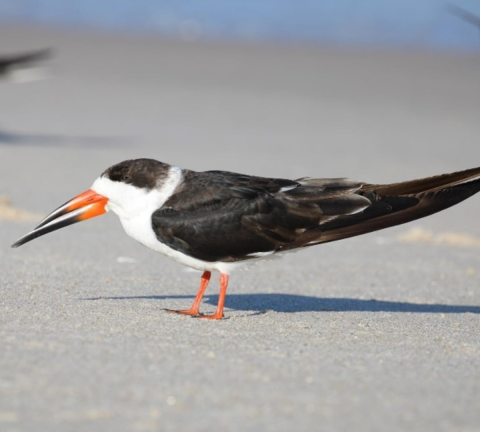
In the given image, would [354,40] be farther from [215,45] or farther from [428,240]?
[428,240]

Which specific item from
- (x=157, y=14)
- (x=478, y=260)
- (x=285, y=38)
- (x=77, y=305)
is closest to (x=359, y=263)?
(x=478, y=260)

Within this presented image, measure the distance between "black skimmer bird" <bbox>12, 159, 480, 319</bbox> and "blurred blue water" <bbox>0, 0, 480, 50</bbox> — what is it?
1756 cm

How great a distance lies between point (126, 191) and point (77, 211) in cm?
34

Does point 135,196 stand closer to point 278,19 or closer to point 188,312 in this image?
point 188,312

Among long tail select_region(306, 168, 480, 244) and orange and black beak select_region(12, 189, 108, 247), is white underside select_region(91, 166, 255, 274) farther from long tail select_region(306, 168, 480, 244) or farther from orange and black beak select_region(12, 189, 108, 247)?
long tail select_region(306, 168, 480, 244)

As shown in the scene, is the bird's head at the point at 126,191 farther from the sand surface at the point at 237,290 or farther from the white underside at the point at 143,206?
the sand surface at the point at 237,290

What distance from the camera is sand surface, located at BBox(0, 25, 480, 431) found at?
137 inches

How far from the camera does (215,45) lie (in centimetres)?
2128

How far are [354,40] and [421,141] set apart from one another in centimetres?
1028

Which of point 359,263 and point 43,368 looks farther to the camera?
point 359,263

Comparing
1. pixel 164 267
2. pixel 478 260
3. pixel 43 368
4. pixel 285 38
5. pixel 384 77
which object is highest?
pixel 285 38

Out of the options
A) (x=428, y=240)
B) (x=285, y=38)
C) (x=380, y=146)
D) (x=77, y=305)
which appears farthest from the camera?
(x=285, y=38)

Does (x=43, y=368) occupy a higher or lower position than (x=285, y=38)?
lower

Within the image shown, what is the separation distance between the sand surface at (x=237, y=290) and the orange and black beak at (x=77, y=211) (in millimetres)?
398
